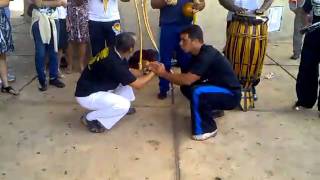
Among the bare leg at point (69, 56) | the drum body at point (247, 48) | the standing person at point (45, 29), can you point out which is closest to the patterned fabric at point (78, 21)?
the bare leg at point (69, 56)

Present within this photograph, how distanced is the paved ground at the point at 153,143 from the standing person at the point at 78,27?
30.1 inches

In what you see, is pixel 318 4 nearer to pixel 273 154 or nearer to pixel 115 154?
pixel 273 154

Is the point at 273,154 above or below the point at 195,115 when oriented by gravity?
below

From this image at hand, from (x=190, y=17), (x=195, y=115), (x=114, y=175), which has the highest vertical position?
(x=190, y=17)

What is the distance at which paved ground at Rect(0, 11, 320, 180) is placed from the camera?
130 inches

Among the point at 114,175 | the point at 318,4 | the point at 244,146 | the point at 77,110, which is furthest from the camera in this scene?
the point at 77,110

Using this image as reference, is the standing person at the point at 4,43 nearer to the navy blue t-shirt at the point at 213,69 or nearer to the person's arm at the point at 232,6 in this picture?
the navy blue t-shirt at the point at 213,69

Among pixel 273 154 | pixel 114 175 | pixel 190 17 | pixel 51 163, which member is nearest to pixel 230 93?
pixel 273 154

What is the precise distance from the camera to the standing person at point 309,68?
14.0 ft

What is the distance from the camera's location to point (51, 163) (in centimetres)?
337

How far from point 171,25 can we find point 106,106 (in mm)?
1214

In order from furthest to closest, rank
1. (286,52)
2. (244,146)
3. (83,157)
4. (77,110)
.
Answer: (286,52) < (77,110) < (244,146) < (83,157)

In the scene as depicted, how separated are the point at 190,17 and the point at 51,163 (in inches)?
83.2

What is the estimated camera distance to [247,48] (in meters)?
4.35
